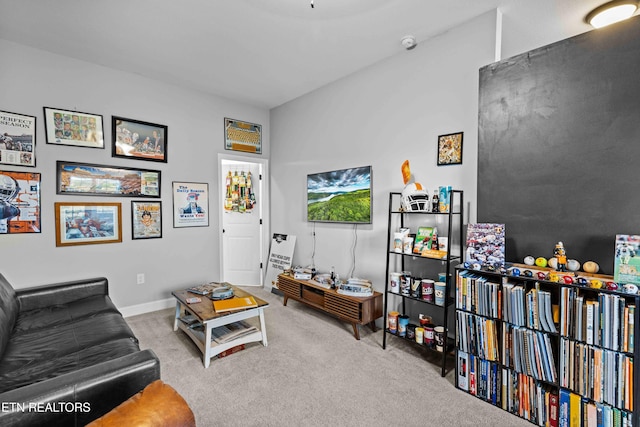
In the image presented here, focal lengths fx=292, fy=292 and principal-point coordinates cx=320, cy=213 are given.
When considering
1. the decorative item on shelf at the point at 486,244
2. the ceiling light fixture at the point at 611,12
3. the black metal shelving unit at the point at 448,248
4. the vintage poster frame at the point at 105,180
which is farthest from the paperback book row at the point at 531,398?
the vintage poster frame at the point at 105,180

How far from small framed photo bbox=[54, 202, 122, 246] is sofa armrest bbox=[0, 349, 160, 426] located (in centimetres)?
245

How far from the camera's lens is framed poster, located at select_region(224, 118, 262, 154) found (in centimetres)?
426

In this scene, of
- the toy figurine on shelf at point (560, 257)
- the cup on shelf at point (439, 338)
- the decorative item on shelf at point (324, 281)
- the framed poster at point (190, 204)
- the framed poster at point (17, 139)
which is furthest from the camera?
the framed poster at point (190, 204)

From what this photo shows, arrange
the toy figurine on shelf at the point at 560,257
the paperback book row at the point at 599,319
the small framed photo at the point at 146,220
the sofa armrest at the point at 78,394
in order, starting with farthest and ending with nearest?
the small framed photo at the point at 146,220 → the toy figurine on shelf at the point at 560,257 → the paperback book row at the point at 599,319 → the sofa armrest at the point at 78,394

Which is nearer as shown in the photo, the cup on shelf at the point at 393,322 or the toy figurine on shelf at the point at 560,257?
the toy figurine on shelf at the point at 560,257

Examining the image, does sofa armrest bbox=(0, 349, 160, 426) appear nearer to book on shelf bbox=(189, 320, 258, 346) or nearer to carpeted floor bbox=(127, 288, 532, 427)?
carpeted floor bbox=(127, 288, 532, 427)

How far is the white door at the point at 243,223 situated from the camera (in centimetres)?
473

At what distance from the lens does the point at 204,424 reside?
176cm

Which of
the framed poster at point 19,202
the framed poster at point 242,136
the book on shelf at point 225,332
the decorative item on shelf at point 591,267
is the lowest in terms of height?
the book on shelf at point 225,332

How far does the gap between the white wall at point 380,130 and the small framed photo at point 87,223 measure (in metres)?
2.13

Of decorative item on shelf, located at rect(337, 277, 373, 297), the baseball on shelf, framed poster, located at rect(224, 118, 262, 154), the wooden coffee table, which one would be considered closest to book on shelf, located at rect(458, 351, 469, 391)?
the baseball on shelf

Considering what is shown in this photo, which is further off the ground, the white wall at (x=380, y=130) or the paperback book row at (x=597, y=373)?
the white wall at (x=380, y=130)

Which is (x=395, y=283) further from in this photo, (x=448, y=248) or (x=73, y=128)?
(x=73, y=128)

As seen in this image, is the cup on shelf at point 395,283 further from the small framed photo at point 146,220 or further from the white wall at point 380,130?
the small framed photo at point 146,220
